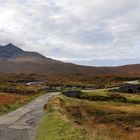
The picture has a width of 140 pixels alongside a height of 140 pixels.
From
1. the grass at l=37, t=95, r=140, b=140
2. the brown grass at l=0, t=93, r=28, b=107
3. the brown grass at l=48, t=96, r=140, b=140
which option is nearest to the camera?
the grass at l=37, t=95, r=140, b=140

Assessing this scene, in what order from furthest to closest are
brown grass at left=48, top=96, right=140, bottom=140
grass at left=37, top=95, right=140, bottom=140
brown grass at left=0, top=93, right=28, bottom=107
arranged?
1. brown grass at left=0, top=93, right=28, bottom=107
2. brown grass at left=48, top=96, right=140, bottom=140
3. grass at left=37, top=95, right=140, bottom=140

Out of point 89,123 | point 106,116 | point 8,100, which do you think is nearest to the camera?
point 89,123

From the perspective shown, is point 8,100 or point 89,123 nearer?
point 89,123

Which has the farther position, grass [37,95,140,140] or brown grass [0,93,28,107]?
brown grass [0,93,28,107]

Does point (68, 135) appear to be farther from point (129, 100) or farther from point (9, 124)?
point (129, 100)

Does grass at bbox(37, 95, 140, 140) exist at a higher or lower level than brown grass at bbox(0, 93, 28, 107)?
lower

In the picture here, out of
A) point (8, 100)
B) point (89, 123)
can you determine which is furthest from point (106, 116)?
point (8, 100)

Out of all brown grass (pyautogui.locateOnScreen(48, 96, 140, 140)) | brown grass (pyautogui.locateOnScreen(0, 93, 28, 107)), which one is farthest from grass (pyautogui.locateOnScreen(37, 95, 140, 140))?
brown grass (pyautogui.locateOnScreen(0, 93, 28, 107))

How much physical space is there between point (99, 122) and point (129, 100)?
122 ft

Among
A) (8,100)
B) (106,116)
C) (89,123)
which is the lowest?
(106,116)

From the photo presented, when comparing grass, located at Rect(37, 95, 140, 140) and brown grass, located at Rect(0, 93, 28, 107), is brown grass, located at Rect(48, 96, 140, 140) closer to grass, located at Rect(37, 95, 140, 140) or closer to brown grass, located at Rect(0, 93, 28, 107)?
grass, located at Rect(37, 95, 140, 140)

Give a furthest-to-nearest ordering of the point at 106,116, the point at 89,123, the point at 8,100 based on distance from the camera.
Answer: the point at 8,100 → the point at 106,116 → the point at 89,123

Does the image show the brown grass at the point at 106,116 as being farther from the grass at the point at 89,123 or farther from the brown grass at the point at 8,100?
the brown grass at the point at 8,100

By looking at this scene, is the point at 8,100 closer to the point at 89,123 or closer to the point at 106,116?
the point at 106,116
